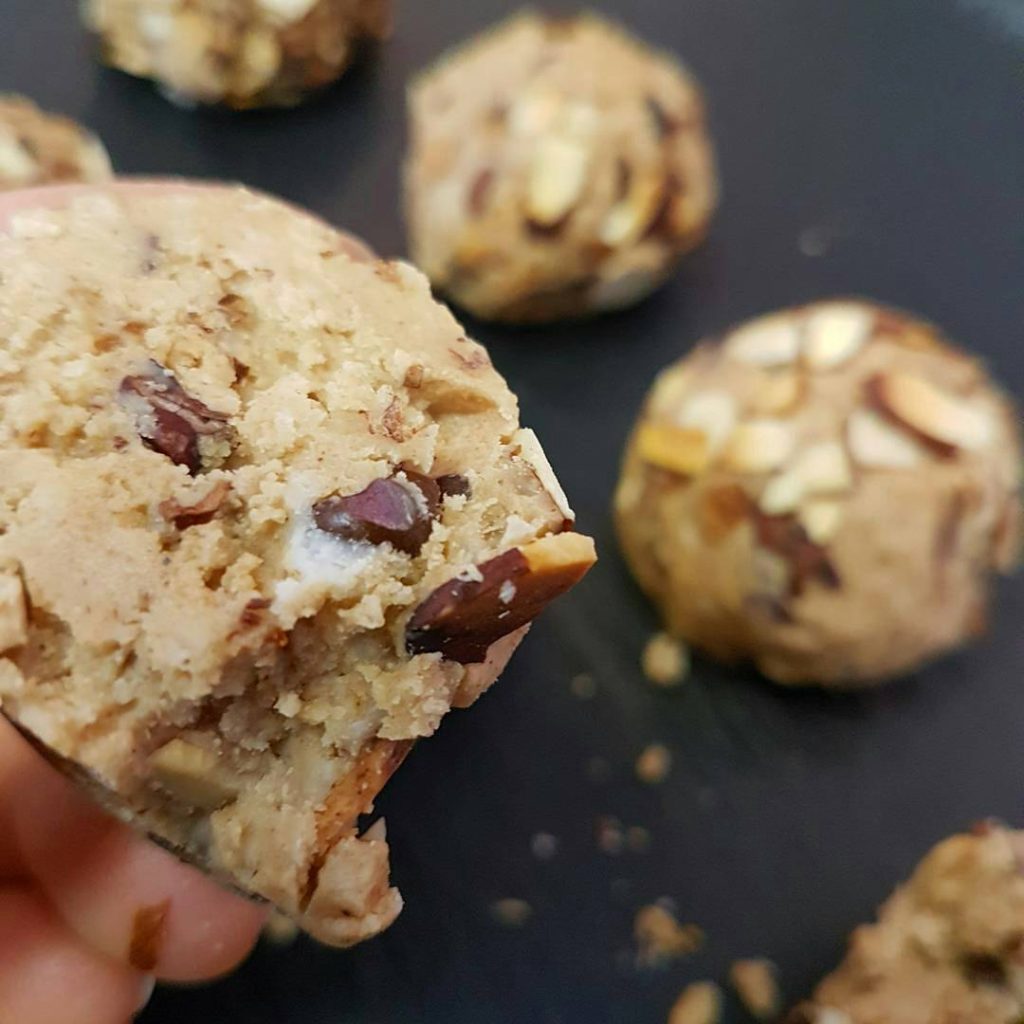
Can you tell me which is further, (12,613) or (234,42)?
(234,42)

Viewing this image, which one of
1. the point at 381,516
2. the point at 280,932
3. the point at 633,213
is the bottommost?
the point at 280,932

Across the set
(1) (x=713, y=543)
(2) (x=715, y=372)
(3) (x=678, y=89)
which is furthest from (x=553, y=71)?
(1) (x=713, y=543)

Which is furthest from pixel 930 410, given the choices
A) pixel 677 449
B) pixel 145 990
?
pixel 145 990

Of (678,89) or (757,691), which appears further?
(678,89)

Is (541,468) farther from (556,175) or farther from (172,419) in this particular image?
(556,175)

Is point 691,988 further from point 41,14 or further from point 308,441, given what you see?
point 41,14

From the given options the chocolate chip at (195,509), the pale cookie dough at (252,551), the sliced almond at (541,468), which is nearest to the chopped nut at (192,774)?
the pale cookie dough at (252,551)
